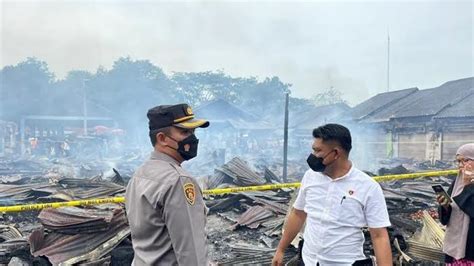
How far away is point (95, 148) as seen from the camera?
26.8 meters

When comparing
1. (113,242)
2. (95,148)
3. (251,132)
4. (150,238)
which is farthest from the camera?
(251,132)

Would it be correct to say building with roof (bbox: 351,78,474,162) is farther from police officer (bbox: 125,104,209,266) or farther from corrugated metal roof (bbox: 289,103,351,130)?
police officer (bbox: 125,104,209,266)

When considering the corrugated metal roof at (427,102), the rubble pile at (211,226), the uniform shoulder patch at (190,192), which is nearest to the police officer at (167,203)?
the uniform shoulder patch at (190,192)

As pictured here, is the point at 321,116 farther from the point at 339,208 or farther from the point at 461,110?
the point at 339,208

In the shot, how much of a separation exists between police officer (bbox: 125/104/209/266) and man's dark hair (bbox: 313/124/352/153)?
3.26ft

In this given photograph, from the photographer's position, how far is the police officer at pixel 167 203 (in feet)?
5.79

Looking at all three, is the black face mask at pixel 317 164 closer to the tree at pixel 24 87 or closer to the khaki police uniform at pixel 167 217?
the khaki police uniform at pixel 167 217

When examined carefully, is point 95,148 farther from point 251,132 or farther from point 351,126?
point 351,126

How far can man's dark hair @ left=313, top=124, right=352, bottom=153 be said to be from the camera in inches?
104

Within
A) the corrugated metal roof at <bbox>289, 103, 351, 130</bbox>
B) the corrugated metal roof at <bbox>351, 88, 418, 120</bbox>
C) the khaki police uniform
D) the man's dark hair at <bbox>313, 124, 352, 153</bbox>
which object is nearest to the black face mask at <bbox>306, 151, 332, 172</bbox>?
the man's dark hair at <bbox>313, 124, 352, 153</bbox>

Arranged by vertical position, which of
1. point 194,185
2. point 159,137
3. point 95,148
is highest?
point 159,137

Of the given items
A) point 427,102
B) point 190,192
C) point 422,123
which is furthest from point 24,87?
point 190,192

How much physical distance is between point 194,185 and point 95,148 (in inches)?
1051

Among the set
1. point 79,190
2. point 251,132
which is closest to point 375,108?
point 251,132
